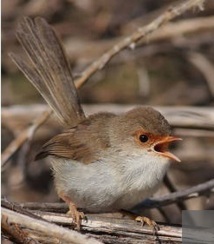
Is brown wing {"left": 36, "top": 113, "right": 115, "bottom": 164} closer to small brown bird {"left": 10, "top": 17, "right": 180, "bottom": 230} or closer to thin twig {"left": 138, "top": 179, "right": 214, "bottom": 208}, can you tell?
small brown bird {"left": 10, "top": 17, "right": 180, "bottom": 230}

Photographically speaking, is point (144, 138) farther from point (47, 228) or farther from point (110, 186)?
point (47, 228)

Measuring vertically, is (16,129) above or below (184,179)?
above

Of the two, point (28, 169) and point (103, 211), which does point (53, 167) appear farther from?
point (28, 169)

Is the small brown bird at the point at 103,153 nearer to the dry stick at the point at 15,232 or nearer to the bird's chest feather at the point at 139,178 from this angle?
the bird's chest feather at the point at 139,178

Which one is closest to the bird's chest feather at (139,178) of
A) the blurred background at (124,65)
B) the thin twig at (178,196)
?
the thin twig at (178,196)

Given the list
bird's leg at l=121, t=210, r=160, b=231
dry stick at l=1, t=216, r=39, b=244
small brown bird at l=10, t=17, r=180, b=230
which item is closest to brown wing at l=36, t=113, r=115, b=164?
small brown bird at l=10, t=17, r=180, b=230

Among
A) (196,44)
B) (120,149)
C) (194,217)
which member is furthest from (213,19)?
(120,149)

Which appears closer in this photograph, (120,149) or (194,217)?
(120,149)
